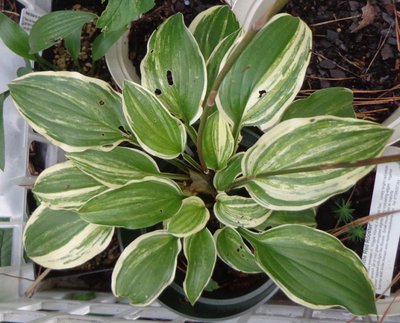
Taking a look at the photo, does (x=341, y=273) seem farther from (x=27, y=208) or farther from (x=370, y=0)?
(x=27, y=208)

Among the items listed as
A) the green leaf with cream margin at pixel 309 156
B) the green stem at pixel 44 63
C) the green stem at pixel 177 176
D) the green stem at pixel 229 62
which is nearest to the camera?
the green stem at pixel 229 62

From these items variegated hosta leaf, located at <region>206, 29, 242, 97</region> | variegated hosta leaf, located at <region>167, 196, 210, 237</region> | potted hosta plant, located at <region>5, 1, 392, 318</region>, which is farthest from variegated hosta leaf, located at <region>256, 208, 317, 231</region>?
variegated hosta leaf, located at <region>206, 29, 242, 97</region>

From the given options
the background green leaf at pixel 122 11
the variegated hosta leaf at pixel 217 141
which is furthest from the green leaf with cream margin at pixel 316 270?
the background green leaf at pixel 122 11

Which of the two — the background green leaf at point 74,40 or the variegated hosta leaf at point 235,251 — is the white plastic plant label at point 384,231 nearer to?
the variegated hosta leaf at point 235,251

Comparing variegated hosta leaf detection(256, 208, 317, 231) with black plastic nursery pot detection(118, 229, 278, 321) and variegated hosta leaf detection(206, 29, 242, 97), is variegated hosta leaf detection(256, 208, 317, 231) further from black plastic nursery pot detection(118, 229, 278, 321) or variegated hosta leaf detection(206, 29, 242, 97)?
variegated hosta leaf detection(206, 29, 242, 97)

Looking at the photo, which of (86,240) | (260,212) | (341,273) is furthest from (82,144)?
(341,273)

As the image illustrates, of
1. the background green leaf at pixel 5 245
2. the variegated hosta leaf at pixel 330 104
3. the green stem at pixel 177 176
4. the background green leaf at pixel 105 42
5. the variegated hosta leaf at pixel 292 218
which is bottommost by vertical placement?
the background green leaf at pixel 5 245
